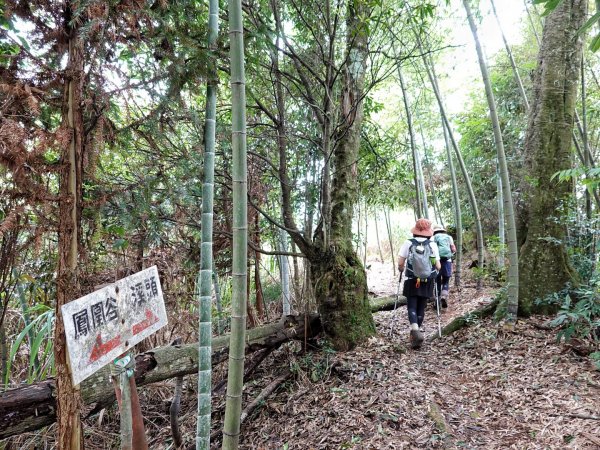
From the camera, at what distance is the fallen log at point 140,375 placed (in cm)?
211

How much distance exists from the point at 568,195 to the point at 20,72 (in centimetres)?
503

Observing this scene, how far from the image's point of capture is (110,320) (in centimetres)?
157

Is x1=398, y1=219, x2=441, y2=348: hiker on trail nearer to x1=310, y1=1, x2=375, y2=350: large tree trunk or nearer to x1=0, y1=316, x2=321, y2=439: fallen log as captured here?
x1=310, y1=1, x2=375, y2=350: large tree trunk

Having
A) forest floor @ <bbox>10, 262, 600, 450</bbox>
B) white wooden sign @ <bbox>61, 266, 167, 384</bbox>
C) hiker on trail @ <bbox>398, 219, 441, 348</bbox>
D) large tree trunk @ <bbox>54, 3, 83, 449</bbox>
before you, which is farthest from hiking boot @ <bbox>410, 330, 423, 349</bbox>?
large tree trunk @ <bbox>54, 3, 83, 449</bbox>

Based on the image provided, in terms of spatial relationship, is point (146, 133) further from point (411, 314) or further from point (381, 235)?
point (381, 235)

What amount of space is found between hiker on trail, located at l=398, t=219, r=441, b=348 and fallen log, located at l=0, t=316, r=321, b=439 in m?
1.24

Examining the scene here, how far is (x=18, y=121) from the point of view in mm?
1607

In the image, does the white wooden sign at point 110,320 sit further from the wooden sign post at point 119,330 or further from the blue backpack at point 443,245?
the blue backpack at point 443,245

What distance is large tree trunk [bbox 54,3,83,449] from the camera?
167 centimetres

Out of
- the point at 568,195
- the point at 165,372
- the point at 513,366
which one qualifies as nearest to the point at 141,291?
the point at 165,372

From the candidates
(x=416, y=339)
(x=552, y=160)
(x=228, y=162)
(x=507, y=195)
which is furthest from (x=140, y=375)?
(x=552, y=160)

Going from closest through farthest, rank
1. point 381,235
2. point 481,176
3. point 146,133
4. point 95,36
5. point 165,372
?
1. point 95,36
2. point 146,133
3. point 165,372
4. point 481,176
5. point 381,235

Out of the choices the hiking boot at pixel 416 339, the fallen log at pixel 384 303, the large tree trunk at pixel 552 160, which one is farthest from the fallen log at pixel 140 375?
the large tree trunk at pixel 552 160

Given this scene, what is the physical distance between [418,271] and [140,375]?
3.21m
